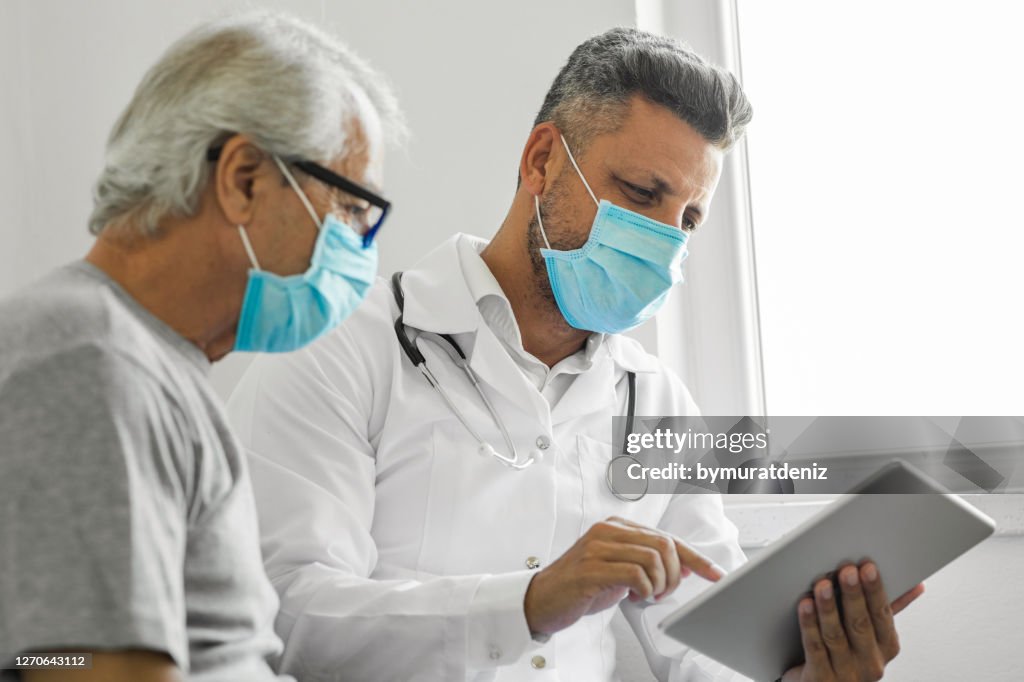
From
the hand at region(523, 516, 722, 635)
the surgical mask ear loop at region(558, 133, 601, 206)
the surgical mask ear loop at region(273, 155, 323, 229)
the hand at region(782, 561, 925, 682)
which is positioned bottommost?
the hand at region(782, 561, 925, 682)

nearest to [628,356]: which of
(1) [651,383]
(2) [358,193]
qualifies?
(1) [651,383]

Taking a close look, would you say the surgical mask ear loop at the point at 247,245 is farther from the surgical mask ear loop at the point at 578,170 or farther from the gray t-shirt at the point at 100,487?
the surgical mask ear loop at the point at 578,170

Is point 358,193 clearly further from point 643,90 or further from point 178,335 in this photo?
point 643,90

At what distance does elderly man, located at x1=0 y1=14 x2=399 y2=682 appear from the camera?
72cm

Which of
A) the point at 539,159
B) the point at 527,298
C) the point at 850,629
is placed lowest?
the point at 850,629

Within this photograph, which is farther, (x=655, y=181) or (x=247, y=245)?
(x=655, y=181)

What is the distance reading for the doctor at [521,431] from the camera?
127 cm

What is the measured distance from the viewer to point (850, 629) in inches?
50.4

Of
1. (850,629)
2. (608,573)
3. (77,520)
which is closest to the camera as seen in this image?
(77,520)

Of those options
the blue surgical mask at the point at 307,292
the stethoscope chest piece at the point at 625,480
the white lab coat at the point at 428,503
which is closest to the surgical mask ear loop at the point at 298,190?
the blue surgical mask at the point at 307,292

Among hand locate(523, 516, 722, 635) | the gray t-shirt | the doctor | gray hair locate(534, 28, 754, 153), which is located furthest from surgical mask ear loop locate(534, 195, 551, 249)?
the gray t-shirt

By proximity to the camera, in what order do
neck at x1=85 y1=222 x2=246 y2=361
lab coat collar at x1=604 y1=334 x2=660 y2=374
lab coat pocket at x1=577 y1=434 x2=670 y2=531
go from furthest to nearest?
1. lab coat collar at x1=604 y1=334 x2=660 y2=374
2. lab coat pocket at x1=577 y1=434 x2=670 y2=531
3. neck at x1=85 y1=222 x2=246 y2=361

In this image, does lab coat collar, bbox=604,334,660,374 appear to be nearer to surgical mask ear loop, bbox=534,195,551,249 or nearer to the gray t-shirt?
surgical mask ear loop, bbox=534,195,551,249

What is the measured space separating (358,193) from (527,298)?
65cm
